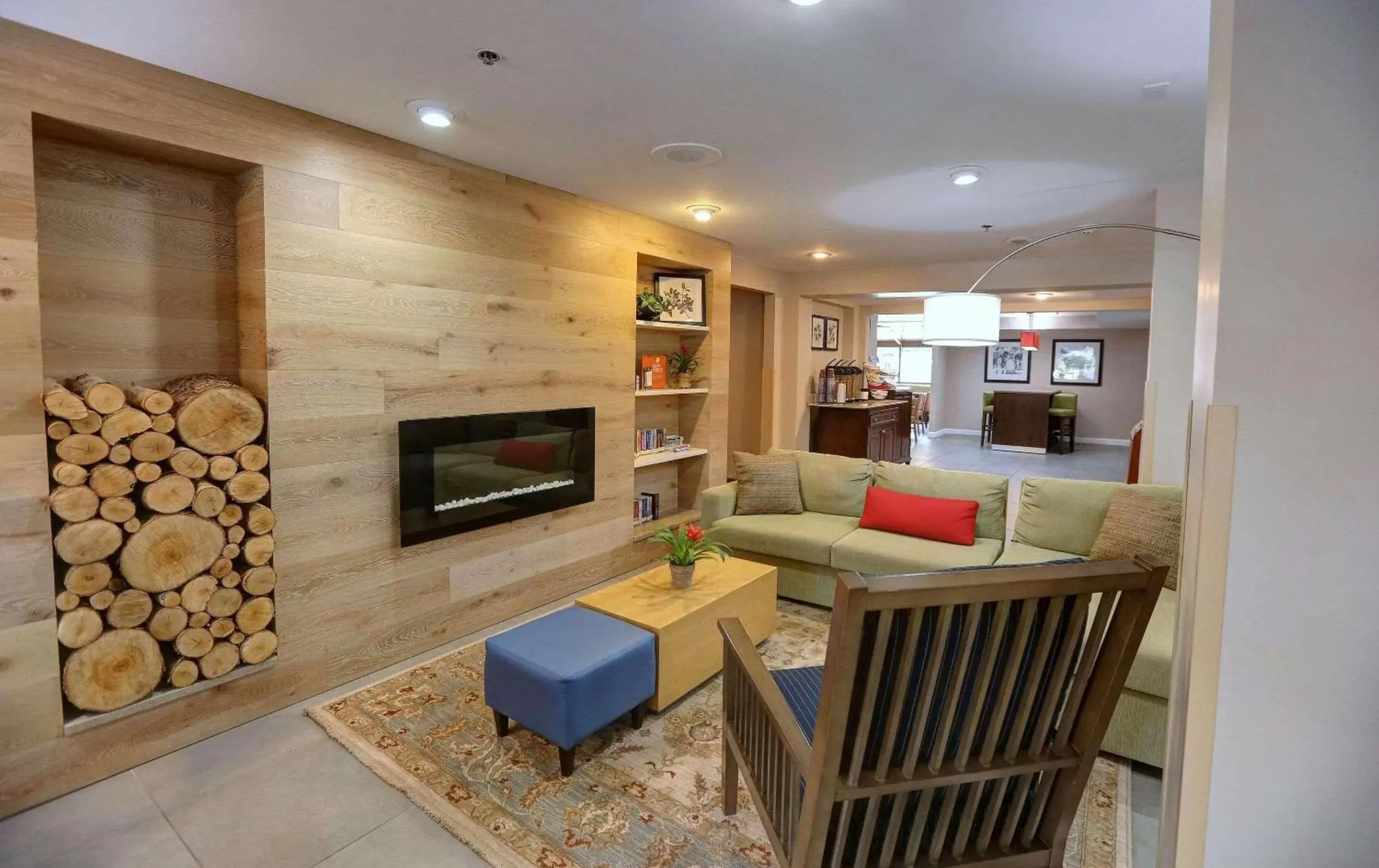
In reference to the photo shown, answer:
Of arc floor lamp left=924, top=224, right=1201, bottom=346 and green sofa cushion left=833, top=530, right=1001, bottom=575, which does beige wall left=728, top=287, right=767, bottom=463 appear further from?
arc floor lamp left=924, top=224, right=1201, bottom=346

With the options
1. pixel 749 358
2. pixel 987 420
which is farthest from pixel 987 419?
pixel 749 358

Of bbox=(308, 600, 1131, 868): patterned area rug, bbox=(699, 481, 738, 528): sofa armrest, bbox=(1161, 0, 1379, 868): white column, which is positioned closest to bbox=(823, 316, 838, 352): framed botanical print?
bbox=(699, 481, 738, 528): sofa armrest

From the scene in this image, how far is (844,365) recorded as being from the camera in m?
7.54

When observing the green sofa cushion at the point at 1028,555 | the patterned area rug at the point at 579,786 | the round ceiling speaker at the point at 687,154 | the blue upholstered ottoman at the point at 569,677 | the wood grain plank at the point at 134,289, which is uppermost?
the round ceiling speaker at the point at 687,154

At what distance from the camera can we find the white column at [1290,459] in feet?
3.72

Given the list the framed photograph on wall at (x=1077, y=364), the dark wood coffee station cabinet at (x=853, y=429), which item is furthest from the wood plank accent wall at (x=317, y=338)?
the framed photograph on wall at (x=1077, y=364)

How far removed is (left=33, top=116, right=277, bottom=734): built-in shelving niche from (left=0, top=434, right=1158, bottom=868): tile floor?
0.83 feet

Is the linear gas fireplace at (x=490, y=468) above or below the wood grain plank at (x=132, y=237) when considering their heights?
below

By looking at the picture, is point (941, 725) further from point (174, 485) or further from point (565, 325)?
point (565, 325)

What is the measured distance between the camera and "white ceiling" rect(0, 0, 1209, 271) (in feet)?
6.24

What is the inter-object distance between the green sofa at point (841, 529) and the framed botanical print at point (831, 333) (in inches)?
135

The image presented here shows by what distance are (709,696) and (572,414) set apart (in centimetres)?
179

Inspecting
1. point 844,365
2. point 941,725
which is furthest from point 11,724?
point 844,365

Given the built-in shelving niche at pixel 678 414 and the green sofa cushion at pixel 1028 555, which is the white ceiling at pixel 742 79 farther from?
the green sofa cushion at pixel 1028 555
